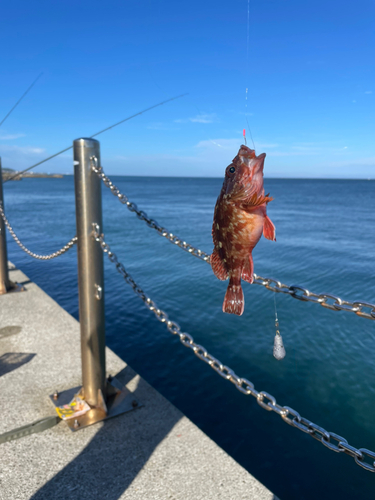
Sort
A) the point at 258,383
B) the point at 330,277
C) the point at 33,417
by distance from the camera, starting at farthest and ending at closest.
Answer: the point at 330,277 < the point at 258,383 < the point at 33,417

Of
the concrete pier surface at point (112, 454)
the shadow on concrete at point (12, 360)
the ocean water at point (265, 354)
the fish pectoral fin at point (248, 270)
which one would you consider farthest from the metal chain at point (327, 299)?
the shadow on concrete at point (12, 360)

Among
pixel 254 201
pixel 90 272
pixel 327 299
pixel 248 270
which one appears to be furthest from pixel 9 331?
pixel 254 201

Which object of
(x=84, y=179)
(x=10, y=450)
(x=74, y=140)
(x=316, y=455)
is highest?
(x=74, y=140)

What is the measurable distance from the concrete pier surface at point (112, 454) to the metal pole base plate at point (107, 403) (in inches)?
2.5

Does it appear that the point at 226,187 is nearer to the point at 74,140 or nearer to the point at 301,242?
the point at 74,140

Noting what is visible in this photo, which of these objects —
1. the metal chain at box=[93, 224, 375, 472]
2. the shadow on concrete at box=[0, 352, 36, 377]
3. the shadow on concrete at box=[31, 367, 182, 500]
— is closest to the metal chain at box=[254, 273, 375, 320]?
the metal chain at box=[93, 224, 375, 472]

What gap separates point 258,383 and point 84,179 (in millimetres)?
4667

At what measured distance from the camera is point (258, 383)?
6387 mm

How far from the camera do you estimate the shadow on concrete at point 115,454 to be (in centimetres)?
300

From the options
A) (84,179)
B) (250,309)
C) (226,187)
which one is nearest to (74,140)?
(84,179)

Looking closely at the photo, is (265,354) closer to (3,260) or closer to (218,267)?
(3,260)

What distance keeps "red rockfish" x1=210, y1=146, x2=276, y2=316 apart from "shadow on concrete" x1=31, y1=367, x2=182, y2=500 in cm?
225

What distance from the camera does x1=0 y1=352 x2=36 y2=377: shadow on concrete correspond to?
15.6 feet

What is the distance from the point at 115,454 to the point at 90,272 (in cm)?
167
